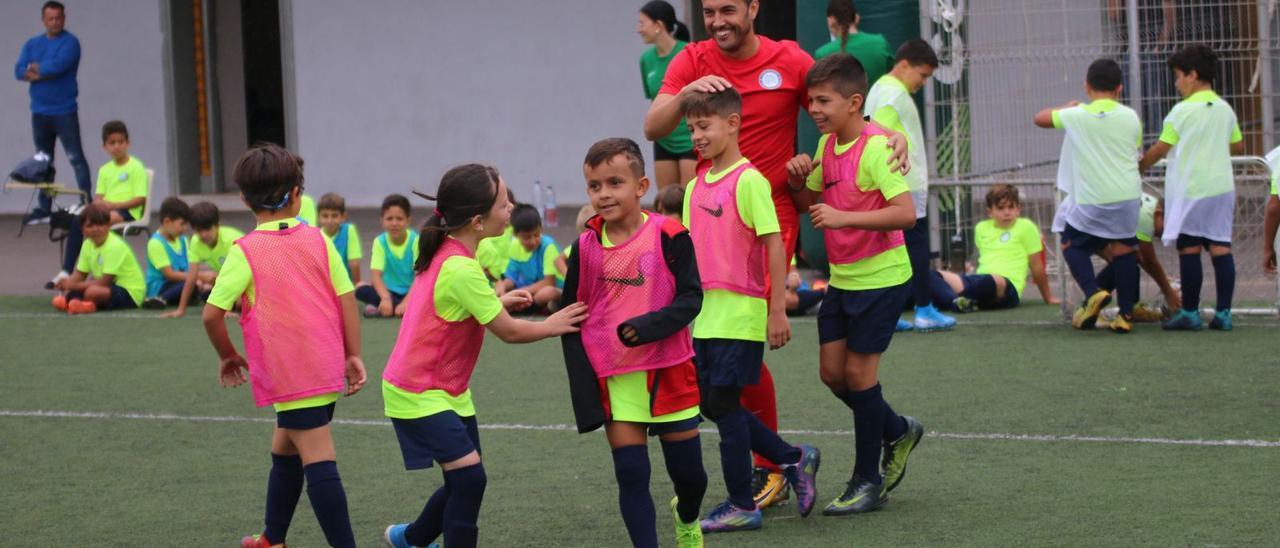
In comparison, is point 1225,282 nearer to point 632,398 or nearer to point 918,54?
point 918,54

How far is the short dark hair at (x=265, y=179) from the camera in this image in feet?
16.6

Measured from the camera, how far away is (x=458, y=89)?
804 inches

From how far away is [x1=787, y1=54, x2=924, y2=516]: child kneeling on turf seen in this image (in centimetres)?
554

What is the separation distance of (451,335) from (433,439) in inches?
11.9

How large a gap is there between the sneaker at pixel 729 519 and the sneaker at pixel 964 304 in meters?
5.92

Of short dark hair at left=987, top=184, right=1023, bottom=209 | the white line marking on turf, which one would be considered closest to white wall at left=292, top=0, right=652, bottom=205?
short dark hair at left=987, top=184, right=1023, bottom=209

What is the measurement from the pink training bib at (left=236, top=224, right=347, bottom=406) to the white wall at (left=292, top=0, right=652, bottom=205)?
1437 centimetres

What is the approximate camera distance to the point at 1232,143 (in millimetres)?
9883

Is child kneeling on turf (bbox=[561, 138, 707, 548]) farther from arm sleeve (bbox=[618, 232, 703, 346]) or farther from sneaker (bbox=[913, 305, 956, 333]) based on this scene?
sneaker (bbox=[913, 305, 956, 333])

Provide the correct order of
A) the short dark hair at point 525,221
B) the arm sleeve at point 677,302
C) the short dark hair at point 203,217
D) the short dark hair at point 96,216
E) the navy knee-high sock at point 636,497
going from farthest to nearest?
the short dark hair at point 96,216, the short dark hair at point 203,217, the short dark hair at point 525,221, the navy knee-high sock at point 636,497, the arm sleeve at point 677,302

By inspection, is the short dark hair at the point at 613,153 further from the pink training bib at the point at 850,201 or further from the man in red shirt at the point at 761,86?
the pink training bib at the point at 850,201

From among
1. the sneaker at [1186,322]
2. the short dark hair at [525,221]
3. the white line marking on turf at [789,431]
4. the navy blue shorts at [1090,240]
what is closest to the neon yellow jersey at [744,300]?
the white line marking on turf at [789,431]

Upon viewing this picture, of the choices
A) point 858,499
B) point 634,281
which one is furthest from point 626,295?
point 858,499

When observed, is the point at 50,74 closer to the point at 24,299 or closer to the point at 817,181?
the point at 24,299
